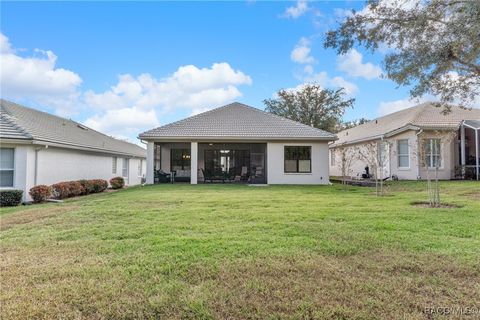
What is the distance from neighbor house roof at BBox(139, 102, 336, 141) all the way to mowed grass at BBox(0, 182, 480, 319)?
11094 millimetres

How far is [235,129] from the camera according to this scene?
738 inches

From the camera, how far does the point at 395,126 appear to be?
67.8 feet

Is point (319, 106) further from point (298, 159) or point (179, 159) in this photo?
point (179, 159)

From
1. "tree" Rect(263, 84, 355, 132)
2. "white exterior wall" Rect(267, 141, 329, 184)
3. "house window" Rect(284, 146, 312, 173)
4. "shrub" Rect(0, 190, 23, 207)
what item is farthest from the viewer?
"tree" Rect(263, 84, 355, 132)

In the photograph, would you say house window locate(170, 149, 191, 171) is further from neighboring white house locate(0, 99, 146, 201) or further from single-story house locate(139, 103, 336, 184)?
neighboring white house locate(0, 99, 146, 201)

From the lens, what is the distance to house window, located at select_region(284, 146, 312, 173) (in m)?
18.5

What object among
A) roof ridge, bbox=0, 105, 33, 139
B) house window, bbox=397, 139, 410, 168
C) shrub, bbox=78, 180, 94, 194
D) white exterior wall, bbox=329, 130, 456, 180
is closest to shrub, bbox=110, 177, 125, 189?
shrub, bbox=78, 180, 94, 194

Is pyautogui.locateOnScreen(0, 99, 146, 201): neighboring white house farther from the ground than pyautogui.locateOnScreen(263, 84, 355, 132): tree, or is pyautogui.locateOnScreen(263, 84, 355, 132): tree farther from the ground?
pyautogui.locateOnScreen(263, 84, 355, 132): tree

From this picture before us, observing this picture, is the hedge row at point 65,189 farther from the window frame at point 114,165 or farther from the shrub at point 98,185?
the window frame at point 114,165

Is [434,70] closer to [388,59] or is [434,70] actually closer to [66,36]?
[388,59]

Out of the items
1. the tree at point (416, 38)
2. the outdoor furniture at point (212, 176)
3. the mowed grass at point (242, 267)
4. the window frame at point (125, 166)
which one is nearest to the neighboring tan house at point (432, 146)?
the tree at point (416, 38)

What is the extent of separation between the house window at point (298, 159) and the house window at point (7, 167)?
13.4 meters

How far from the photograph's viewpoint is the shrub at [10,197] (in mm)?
12609

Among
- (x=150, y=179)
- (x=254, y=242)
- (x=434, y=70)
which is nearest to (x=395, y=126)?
(x=434, y=70)
